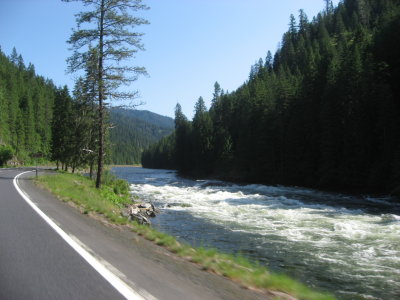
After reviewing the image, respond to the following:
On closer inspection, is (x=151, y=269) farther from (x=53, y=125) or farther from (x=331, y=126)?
(x=53, y=125)

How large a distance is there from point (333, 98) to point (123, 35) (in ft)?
102

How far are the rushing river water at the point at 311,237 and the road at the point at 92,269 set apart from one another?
4.53 metres

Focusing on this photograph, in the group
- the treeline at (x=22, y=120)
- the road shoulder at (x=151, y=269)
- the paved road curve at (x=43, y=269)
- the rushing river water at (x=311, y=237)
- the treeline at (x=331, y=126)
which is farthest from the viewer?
the treeline at (x=22, y=120)

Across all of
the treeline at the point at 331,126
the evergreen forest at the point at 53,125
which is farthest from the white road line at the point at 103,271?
the treeline at the point at 331,126

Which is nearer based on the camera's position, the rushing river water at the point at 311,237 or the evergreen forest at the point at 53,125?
the rushing river water at the point at 311,237

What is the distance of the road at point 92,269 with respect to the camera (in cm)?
451

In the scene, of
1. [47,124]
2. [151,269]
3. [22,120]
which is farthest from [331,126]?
[47,124]

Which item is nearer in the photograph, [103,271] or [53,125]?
[103,271]

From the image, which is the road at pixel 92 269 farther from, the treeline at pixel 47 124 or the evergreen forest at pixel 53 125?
the treeline at pixel 47 124

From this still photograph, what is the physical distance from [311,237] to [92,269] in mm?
11560

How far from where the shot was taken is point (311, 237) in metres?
14.7

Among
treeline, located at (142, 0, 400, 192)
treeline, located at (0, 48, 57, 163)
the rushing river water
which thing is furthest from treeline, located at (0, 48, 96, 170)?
treeline, located at (142, 0, 400, 192)

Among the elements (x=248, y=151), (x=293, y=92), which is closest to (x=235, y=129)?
(x=248, y=151)

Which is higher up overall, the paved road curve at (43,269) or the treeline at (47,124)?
the treeline at (47,124)
